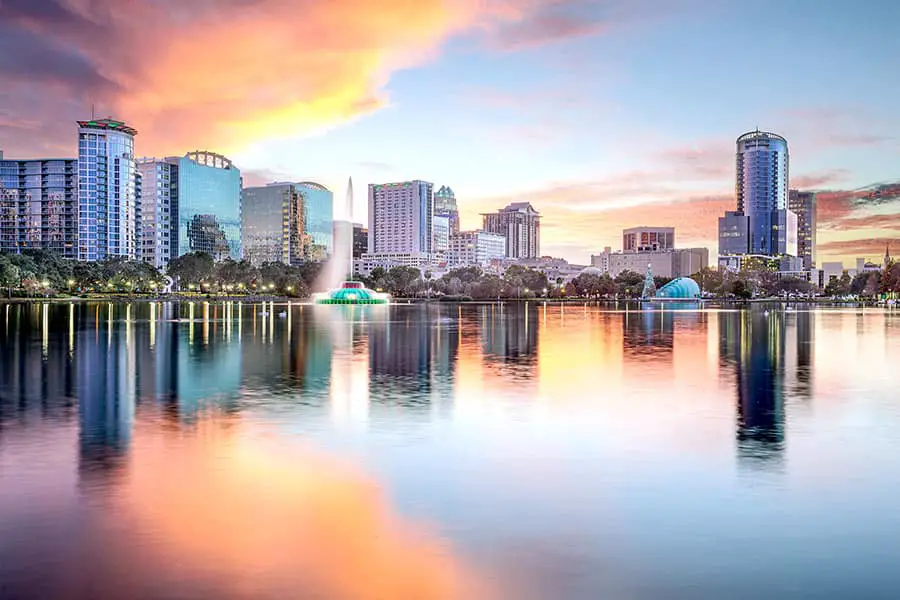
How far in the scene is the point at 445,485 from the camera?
13.2 metres

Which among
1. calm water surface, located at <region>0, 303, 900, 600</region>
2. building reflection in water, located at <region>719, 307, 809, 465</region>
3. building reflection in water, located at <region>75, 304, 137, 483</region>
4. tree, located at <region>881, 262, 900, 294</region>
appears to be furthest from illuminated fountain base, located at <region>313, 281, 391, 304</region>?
tree, located at <region>881, 262, 900, 294</region>

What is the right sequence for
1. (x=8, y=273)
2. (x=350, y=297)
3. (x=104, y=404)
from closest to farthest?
(x=104, y=404)
(x=8, y=273)
(x=350, y=297)

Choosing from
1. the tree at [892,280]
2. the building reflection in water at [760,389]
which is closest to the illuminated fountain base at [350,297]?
the building reflection in water at [760,389]

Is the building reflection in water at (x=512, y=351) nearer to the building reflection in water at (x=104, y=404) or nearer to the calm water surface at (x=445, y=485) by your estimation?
the calm water surface at (x=445, y=485)

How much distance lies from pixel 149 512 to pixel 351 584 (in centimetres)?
412

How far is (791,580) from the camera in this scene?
9.09 m

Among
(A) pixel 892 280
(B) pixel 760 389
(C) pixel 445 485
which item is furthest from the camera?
(A) pixel 892 280

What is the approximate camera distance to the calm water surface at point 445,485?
9180mm

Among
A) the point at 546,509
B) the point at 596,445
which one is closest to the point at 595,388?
the point at 596,445

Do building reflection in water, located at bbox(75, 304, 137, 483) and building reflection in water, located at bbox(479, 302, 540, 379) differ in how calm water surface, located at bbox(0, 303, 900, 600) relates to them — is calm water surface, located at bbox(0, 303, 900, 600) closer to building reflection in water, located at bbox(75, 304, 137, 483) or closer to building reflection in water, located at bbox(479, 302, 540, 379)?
building reflection in water, located at bbox(75, 304, 137, 483)

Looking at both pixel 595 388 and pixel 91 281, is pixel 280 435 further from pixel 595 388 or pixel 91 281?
pixel 91 281

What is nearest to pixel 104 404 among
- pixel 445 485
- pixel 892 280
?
pixel 445 485

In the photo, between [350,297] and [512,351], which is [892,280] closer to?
[350,297]

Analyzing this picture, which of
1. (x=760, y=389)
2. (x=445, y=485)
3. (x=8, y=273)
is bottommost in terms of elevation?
(x=445, y=485)
